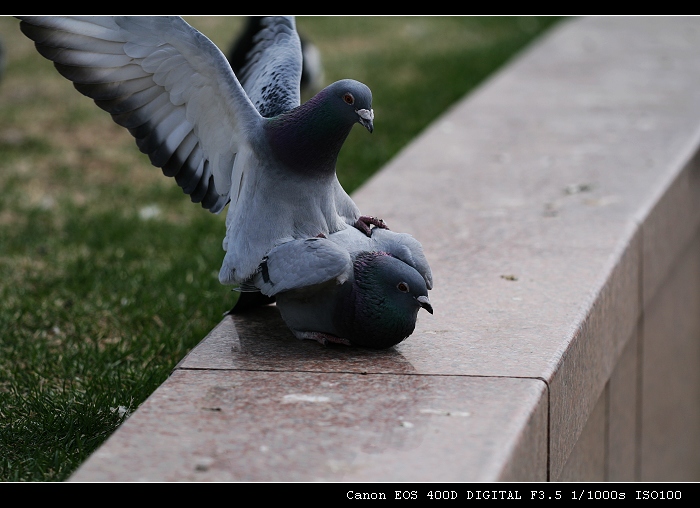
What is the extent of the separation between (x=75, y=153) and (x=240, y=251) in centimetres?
408

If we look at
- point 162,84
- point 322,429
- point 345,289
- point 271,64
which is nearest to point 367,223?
point 345,289

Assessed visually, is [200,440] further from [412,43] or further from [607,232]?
[412,43]

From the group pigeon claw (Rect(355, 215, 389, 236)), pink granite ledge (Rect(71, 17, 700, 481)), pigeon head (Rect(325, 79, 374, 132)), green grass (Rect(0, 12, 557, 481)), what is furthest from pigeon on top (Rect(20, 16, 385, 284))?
green grass (Rect(0, 12, 557, 481))

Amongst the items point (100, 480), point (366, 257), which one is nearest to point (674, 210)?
point (366, 257)

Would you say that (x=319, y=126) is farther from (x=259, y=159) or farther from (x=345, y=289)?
(x=345, y=289)

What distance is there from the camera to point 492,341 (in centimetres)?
286

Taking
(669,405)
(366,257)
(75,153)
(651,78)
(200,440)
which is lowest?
(669,405)

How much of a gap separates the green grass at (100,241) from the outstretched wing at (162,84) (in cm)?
88

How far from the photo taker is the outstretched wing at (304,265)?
8.57 ft

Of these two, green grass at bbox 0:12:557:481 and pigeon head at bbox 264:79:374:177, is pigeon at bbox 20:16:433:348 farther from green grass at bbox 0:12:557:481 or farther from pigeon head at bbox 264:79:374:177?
green grass at bbox 0:12:557:481

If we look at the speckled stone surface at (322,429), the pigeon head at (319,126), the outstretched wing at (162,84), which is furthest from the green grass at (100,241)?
the pigeon head at (319,126)

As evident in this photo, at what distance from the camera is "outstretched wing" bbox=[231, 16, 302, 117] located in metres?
3.03

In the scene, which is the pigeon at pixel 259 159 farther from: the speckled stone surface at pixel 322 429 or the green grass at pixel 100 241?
the green grass at pixel 100 241

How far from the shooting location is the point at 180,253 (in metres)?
4.82
